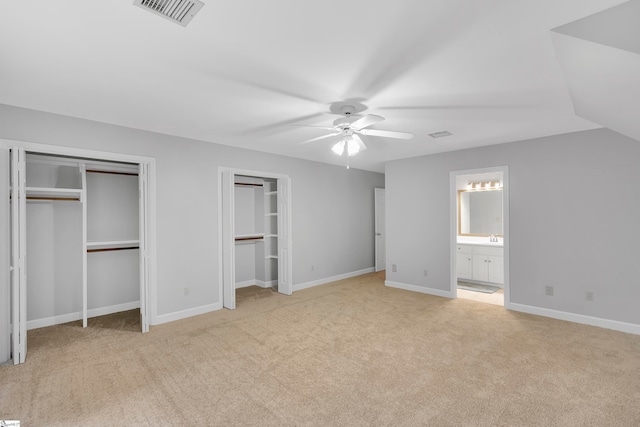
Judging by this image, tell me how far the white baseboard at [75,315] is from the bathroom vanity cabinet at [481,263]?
5955 mm

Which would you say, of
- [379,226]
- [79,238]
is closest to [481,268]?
[379,226]

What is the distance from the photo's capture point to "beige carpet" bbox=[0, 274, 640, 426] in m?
2.17

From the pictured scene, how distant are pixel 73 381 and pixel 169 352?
78 cm

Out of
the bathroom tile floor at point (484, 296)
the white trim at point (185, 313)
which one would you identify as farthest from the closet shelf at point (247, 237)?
the bathroom tile floor at point (484, 296)

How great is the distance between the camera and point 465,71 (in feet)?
7.55

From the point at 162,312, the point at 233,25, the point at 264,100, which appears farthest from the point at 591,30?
the point at 162,312

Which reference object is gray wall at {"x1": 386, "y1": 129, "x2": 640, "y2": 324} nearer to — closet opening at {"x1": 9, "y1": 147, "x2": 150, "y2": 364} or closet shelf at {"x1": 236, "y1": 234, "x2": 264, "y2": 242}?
closet shelf at {"x1": 236, "y1": 234, "x2": 264, "y2": 242}

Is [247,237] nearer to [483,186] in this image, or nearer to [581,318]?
[483,186]

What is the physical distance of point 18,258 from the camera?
295cm

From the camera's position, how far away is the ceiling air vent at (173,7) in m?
1.59

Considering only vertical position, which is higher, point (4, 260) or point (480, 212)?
point (480, 212)

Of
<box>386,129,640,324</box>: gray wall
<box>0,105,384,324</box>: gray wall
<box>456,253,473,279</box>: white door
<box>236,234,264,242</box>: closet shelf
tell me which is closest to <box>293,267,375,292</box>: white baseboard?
<box>0,105,384,324</box>: gray wall

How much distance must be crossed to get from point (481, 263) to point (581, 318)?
2.02m

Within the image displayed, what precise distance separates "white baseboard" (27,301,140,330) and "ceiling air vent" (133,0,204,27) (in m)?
4.21
